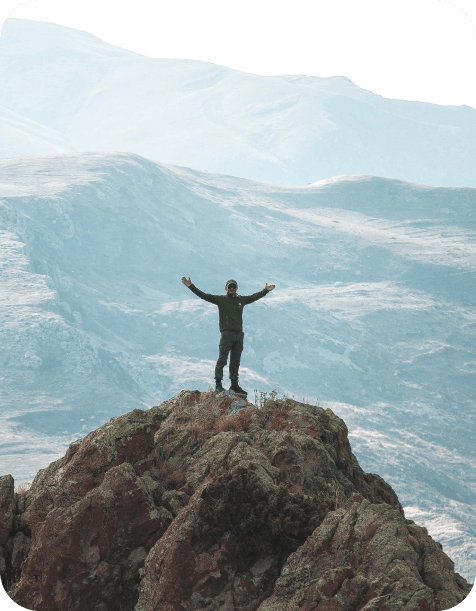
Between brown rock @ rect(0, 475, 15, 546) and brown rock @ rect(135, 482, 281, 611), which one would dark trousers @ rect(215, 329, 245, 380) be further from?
brown rock @ rect(135, 482, 281, 611)

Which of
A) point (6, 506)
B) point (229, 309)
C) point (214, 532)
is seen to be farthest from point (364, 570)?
point (229, 309)

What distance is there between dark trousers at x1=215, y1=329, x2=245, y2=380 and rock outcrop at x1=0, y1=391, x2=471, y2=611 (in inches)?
77.5

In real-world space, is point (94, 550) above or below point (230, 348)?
below

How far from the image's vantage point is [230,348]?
52.7 ft

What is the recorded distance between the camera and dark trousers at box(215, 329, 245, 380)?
15.9 metres

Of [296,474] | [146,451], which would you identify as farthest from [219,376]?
[296,474]

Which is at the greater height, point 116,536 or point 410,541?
point 410,541

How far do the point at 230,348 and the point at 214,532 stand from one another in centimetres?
534

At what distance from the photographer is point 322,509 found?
→ 38.8 feet

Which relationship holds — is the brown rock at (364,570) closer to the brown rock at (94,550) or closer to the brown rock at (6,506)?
the brown rock at (94,550)

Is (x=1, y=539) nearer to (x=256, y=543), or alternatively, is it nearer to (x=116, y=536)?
(x=116, y=536)

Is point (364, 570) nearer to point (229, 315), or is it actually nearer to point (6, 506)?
point (6, 506)

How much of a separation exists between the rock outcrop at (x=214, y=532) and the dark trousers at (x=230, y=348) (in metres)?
1.97

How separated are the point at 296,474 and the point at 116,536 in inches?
121
